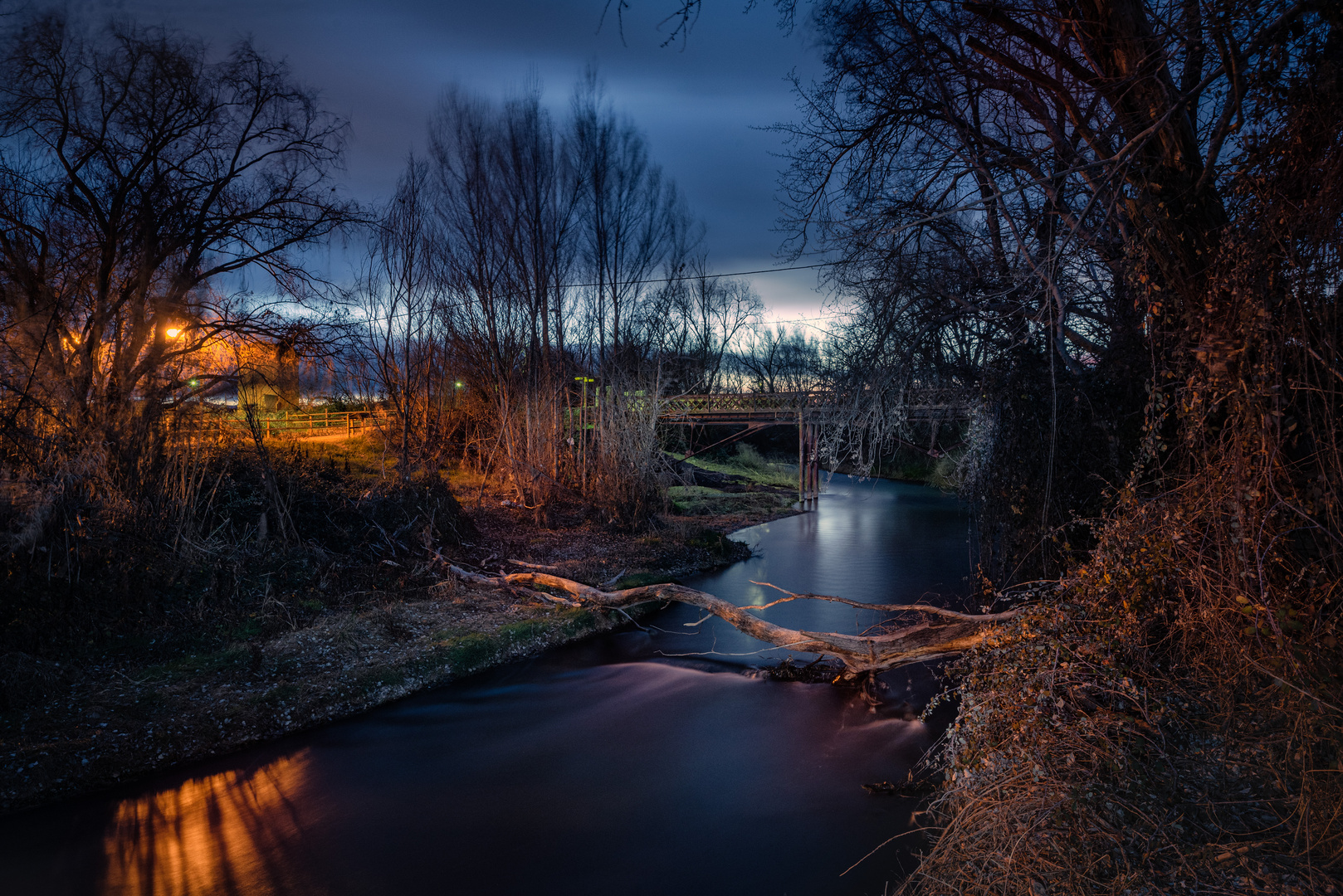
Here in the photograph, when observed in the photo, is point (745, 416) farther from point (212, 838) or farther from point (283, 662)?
point (212, 838)

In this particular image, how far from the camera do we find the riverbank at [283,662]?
6.81 meters

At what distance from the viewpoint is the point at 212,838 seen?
616cm

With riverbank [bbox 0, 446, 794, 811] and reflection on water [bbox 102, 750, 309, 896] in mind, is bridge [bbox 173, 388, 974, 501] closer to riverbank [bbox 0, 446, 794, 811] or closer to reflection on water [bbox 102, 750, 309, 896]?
riverbank [bbox 0, 446, 794, 811]

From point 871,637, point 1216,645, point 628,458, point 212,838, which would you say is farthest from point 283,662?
point 628,458

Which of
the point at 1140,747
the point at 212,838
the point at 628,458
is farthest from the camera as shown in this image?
the point at 628,458

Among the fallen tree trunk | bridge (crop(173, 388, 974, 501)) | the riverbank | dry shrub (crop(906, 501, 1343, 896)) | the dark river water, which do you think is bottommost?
the dark river water

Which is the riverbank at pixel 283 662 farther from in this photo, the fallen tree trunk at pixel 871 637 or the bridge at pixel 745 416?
the fallen tree trunk at pixel 871 637

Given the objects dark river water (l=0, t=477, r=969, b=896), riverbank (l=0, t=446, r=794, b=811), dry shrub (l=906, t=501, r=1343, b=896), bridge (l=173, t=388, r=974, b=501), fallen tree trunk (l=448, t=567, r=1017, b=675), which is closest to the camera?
dry shrub (l=906, t=501, r=1343, b=896)

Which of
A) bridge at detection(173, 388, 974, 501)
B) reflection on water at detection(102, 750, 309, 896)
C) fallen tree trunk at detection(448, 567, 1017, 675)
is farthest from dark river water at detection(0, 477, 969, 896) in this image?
bridge at detection(173, 388, 974, 501)

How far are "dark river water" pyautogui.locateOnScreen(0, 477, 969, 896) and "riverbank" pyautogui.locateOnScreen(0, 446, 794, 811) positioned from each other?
0.28 m

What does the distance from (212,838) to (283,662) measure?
8.87ft

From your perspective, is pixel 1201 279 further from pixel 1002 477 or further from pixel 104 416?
pixel 104 416

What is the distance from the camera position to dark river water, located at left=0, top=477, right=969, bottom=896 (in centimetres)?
584

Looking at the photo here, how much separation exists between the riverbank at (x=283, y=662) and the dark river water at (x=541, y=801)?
0.28 meters
